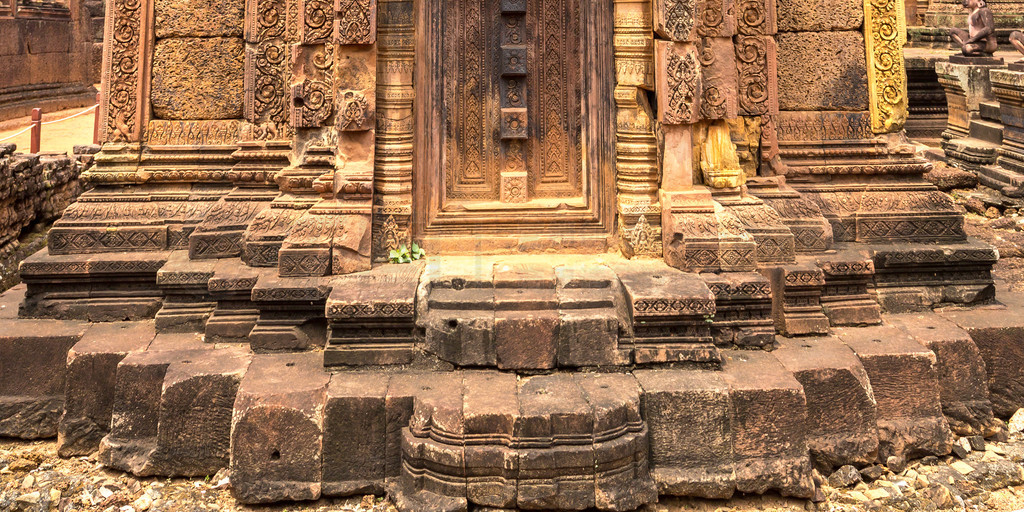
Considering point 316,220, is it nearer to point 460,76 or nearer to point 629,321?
point 460,76

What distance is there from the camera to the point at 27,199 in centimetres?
917

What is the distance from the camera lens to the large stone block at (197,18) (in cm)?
678

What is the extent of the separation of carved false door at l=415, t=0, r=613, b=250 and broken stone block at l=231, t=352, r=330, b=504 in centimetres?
172

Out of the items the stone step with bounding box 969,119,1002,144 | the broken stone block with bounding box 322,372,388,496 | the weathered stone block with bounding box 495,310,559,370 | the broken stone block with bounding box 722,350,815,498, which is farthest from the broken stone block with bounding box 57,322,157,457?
the stone step with bounding box 969,119,1002,144

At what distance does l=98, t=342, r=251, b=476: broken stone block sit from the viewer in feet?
16.9

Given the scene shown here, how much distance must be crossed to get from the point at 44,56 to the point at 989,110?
58.6 ft

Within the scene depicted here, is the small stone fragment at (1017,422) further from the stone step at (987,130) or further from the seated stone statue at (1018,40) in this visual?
the seated stone statue at (1018,40)

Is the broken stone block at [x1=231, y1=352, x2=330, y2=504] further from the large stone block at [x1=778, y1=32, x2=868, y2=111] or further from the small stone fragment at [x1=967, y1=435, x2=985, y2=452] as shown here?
the large stone block at [x1=778, y1=32, x2=868, y2=111]

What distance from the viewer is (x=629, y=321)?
17.4ft

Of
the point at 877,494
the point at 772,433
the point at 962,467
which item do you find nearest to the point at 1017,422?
the point at 962,467

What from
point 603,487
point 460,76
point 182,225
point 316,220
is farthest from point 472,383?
point 182,225

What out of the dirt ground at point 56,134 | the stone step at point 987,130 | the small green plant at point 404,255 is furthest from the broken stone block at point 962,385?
the dirt ground at point 56,134

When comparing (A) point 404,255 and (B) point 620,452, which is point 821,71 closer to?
(A) point 404,255

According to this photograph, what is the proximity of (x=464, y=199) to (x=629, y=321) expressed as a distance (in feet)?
5.38
